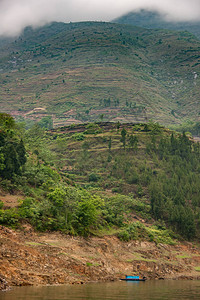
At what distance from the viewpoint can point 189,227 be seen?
71.6 m

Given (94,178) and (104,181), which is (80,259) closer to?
(104,181)

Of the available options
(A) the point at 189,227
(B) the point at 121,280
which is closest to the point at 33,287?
(B) the point at 121,280

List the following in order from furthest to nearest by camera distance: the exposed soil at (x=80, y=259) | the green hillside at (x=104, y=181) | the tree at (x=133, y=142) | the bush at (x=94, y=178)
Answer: the tree at (x=133, y=142), the bush at (x=94, y=178), the green hillside at (x=104, y=181), the exposed soil at (x=80, y=259)

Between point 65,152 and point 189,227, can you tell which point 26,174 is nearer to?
point 189,227

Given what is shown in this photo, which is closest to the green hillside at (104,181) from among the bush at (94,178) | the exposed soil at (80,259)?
the bush at (94,178)

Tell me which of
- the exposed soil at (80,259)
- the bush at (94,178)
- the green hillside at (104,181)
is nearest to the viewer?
the exposed soil at (80,259)

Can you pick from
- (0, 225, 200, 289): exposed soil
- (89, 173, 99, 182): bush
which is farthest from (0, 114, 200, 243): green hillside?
(0, 225, 200, 289): exposed soil

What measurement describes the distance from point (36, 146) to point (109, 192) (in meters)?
19.0

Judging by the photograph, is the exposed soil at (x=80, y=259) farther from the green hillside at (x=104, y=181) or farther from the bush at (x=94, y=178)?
the bush at (x=94, y=178)

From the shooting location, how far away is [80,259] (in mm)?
44094

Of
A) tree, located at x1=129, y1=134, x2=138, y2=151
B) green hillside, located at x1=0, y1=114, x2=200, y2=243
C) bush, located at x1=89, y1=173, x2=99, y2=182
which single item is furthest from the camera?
tree, located at x1=129, y1=134, x2=138, y2=151

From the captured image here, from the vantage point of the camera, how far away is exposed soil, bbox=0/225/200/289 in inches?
1419

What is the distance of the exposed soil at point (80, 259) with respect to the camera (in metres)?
36.0

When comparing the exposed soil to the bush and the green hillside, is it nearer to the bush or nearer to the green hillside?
the green hillside
